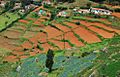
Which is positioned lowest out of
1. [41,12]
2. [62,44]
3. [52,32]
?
[41,12]

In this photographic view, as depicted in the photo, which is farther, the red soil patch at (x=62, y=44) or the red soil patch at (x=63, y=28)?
the red soil patch at (x=63, y=28)

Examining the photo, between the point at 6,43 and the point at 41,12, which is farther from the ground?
the point at 41,12

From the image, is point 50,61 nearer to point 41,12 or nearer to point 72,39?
point 72,39

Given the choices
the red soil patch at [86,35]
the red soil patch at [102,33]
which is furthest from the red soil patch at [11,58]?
the red soil patch at [102,33]

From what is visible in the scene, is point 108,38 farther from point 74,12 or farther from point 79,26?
point 74,12

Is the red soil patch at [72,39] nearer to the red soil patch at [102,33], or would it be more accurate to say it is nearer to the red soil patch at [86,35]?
the red soil patch at [86,35]

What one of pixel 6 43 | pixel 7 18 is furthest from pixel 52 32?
pixel 7 18

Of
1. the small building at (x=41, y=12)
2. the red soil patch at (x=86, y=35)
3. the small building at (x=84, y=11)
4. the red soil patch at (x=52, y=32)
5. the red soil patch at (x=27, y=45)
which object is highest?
the red soil patch at (x=86, y=35)

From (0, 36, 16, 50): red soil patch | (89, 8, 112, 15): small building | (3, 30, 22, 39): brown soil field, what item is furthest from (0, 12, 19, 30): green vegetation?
(89, 8, 112, 15): small building

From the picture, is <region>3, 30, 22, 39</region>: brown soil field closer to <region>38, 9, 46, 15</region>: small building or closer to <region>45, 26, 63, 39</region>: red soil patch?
<region>45, 26, 63, 39</region>: red soil patch
